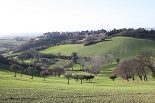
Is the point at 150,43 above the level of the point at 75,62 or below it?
above

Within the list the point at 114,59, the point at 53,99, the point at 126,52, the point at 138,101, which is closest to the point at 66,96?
the point at 53,99

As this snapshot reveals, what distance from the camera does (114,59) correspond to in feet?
567

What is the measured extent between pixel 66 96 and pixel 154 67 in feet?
173

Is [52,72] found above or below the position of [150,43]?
below

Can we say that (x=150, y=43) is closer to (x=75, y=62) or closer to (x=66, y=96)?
(x=75, y=62)

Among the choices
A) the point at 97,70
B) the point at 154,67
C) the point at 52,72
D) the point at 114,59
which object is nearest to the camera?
the point at 154,67

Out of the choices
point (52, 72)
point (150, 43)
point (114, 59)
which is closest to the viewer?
point (52, 72)

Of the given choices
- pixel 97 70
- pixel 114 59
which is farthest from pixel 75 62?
pixel 97 70

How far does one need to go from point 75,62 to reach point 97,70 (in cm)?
5051

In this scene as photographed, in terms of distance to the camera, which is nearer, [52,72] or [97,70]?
[52,72]

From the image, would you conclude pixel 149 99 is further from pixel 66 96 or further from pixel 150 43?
pixel 150 43

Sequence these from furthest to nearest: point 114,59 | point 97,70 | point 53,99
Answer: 1. point 114,59
2. point 97,70
3. point 53,99

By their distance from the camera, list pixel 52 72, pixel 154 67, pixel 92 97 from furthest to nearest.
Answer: pixel 52 72
pixel 154 67
pixel 92 97

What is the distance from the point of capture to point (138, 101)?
140ft
